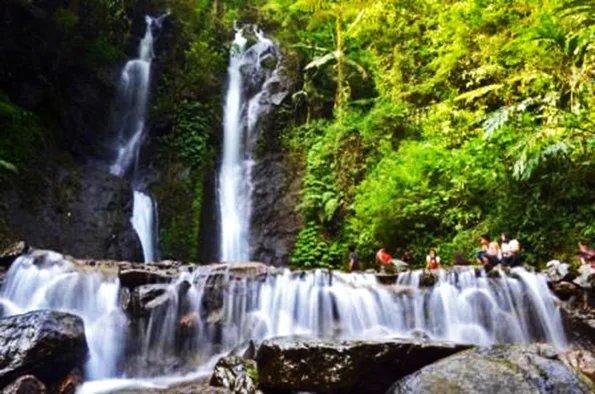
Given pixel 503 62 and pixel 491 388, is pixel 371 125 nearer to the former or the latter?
pixel 503 62

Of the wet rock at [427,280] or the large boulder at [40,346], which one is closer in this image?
the large boulder at [40,346]

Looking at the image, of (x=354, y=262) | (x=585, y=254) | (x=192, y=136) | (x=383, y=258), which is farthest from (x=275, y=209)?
(x=585, y=254)

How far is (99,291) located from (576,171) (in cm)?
921

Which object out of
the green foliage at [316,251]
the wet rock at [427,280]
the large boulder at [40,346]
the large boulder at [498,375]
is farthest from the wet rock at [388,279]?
the large boulder at [40,346]

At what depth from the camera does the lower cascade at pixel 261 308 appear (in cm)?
820

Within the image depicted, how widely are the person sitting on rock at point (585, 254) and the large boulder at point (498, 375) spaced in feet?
16.5

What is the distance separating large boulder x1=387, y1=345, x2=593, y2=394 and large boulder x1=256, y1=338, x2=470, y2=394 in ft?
1.53

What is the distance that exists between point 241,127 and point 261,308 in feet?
34.4

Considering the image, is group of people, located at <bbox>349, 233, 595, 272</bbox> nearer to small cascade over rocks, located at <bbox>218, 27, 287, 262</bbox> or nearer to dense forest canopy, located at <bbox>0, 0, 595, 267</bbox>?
dense forest canopy, located at <bbox>0, 0, 595, 267</bbox>

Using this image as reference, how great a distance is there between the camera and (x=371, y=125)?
1517 centimetres

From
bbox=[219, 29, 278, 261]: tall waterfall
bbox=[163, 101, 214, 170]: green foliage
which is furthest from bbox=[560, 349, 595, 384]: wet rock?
bbox=[163, 101, 214, 170]: green foliage

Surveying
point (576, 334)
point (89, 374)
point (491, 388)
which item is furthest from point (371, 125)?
point (491, 388)

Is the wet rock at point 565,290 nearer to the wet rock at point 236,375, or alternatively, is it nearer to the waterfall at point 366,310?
the waterfall at point 366,310

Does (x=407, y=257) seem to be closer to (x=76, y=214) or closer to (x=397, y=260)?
(x=397, y=260)
